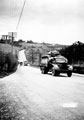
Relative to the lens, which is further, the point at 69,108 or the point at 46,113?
the point at 69,108

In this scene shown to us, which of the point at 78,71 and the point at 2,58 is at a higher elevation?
the point at 2,58

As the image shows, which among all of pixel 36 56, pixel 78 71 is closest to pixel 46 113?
pixel 78 71

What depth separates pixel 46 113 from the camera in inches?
217

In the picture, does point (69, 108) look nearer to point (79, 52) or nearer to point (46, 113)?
point (46, 113)

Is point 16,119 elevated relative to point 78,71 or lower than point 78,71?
elevated

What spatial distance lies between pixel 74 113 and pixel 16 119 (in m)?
1.66

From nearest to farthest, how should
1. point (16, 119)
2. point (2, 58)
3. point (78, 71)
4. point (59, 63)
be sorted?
point (16, 119) < point (59, 63) < point (2, 58) < point (78, 71)

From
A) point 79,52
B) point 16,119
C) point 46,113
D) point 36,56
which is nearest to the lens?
point 16,119

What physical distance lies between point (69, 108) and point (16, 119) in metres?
1.90

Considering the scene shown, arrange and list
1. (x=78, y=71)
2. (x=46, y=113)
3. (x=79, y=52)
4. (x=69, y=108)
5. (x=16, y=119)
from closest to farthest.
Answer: (x=16, y=119) → (x=46, y=113) → (x=69, y=108) → (x=78, y=71) → (x=79, y=52)

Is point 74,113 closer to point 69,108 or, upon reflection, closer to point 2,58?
point 69,108

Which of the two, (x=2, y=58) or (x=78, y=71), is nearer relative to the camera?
(x=2, y=58)

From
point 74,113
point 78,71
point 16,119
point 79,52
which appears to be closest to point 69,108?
point 74,113

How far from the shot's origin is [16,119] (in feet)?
16.1
